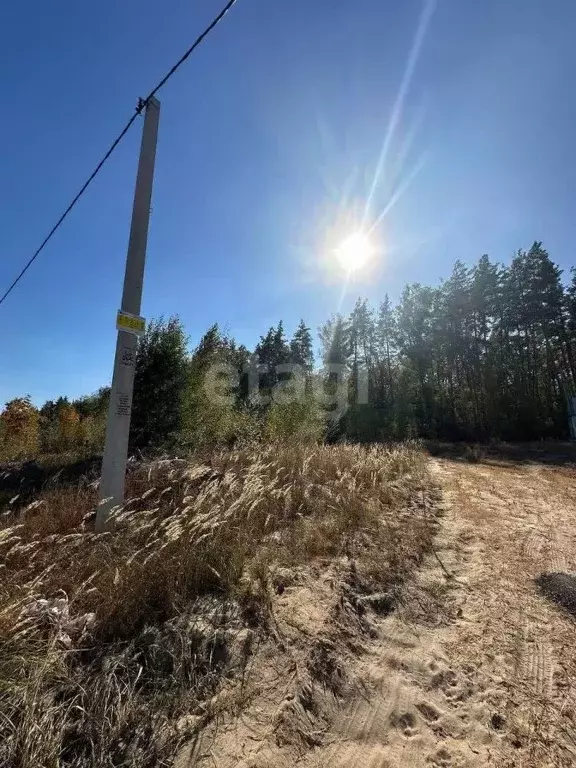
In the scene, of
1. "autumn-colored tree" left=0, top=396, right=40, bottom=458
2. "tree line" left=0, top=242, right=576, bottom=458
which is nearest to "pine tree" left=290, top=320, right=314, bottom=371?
"tree line" left=0, top=242, right=576, bottom=458

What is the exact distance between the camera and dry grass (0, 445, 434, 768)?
1.59 meters

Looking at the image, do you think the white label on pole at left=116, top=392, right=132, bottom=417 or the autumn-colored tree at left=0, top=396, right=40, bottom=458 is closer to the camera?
the white label on pole at left=116, top=392, right=132, bottom=417

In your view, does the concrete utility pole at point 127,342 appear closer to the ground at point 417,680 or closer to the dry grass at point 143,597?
the dry grass at point 143,597

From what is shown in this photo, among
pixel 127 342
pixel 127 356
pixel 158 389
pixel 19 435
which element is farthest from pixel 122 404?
pixel 19 435

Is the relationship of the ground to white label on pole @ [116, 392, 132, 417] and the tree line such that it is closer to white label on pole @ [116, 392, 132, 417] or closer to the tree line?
white label on pole @ [116, 392, 132, 417]

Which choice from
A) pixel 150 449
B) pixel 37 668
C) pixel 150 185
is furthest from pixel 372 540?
pixel 150 449

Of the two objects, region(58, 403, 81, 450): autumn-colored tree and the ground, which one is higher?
region(58, 403, 81, 450): autumn-colored tree

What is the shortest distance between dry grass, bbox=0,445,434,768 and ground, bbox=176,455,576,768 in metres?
0.23

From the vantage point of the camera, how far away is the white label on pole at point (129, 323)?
3740 mm

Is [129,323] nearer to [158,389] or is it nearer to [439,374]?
[158,389]

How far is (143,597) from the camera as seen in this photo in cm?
244

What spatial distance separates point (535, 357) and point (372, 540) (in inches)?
1220

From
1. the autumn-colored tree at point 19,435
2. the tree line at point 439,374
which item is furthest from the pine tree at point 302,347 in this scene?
the autumn-colored tree at point 19,435

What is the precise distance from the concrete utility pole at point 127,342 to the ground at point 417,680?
1.94 metres
